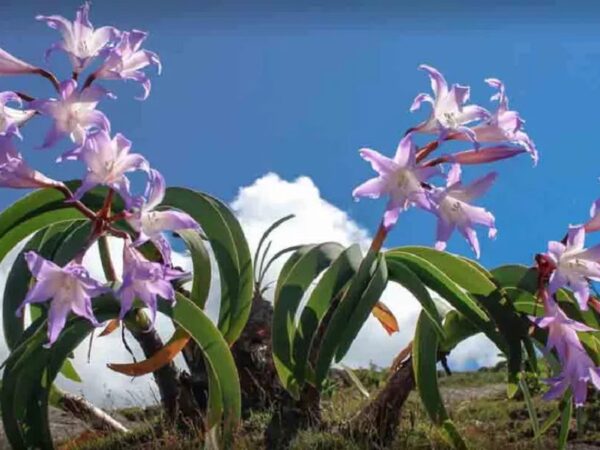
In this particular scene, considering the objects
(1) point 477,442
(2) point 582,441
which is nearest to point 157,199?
(1) point 477,442

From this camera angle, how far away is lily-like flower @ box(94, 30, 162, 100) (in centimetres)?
227

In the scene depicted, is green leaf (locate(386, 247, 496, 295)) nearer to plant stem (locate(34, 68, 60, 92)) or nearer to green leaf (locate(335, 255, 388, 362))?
green leaf (locate(335, 255, 388, 362))

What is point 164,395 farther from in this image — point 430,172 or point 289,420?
point 430,172

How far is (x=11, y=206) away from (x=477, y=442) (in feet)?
6.33

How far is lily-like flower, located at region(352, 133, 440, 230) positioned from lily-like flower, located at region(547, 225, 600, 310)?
0.42 meters

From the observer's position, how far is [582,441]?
→ 169 inches

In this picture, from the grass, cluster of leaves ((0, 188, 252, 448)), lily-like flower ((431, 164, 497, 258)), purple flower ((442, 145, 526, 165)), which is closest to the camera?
lily-like flower ((431, 164, 497, 258))

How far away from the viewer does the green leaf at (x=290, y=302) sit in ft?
8.89

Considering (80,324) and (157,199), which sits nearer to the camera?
(157,199)

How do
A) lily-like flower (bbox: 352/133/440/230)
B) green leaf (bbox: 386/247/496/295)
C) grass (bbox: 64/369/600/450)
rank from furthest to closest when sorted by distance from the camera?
1. grass (bbox: 64/369/600/450)
2. green leaf (bbox: 386/247/496/295)
3. lily-like flower (bbox: 352/133/440/230)

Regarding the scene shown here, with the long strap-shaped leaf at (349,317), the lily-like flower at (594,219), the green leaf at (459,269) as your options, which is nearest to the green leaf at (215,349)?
the long strap-shaped leaf at (349,317)

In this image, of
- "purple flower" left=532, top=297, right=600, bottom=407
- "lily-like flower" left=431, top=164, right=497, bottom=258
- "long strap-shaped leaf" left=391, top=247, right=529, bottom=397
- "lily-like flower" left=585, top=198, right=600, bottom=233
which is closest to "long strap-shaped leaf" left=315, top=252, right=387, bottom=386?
"long strap-shaped leaf" left=391, top=247, right=529, bottom=397

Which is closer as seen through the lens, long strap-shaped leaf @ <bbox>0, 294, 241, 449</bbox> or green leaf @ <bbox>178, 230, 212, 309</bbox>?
long strap-shaped leaf @ <bbox>0, 294, 241, 449</bbox>

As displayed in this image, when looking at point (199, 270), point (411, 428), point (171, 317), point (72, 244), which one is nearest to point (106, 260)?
point (72, 244)
